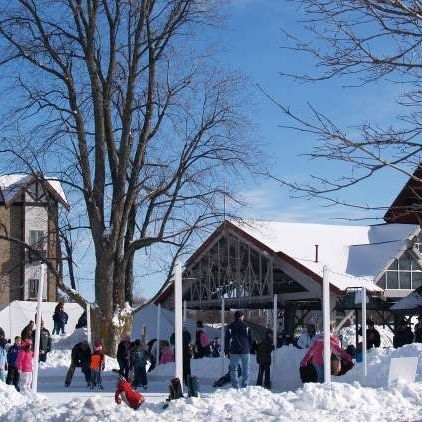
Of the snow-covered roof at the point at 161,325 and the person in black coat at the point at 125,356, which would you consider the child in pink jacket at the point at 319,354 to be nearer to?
the person in black coat at the point at 125,356

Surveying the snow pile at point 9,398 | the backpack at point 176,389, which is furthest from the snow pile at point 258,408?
the snow pile at point 9,398

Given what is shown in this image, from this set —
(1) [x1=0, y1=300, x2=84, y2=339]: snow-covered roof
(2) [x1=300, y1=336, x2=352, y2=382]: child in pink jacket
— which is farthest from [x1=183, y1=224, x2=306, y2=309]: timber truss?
(2) [x1=300, y1=336, x2=352, y2=382]: child in pink jacket

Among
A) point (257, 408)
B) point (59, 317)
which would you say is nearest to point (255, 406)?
point (257, 408)

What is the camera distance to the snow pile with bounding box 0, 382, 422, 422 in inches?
435

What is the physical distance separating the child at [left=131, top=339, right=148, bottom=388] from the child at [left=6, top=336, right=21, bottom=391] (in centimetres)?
414

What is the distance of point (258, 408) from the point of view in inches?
454

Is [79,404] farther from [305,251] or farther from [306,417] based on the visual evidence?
[305,251]

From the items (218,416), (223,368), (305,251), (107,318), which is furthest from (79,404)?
(305,251)

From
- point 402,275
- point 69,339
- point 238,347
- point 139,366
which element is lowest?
point 139,366

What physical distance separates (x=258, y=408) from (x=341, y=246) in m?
37.4

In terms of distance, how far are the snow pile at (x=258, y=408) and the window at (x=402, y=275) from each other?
30332mm

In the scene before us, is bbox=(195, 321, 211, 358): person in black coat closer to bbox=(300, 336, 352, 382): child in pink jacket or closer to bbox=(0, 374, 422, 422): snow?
bbox=(300, 336, 352, 382): child in pink jacket

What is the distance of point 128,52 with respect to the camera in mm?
33125

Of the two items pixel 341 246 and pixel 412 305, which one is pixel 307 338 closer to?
pixel 412 305
